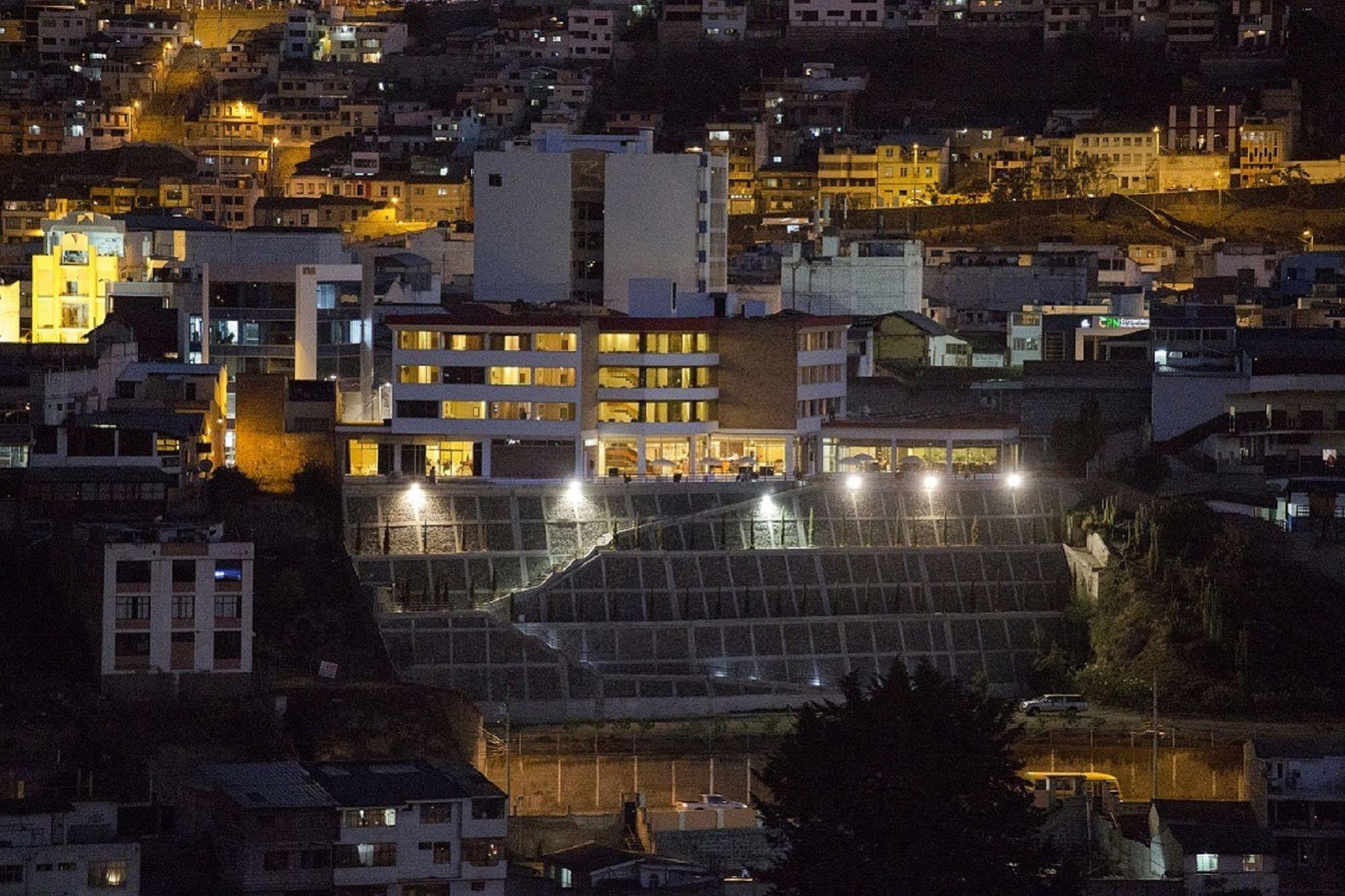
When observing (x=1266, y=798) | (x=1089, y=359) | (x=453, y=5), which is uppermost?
(x=453, y=5)

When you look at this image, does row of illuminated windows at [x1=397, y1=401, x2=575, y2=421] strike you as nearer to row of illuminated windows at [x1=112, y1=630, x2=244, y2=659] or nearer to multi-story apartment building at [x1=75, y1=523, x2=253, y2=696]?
multi-story apartment building at [x1=75, y1=523, x2=253, y2=696]

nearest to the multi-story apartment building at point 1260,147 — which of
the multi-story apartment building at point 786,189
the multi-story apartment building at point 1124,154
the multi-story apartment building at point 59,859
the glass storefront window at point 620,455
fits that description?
the multi-story apartment building at point 1124,154

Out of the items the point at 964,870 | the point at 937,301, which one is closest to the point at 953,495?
the point at 964,870

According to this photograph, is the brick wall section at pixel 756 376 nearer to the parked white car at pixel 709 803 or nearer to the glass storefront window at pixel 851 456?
the glass storefront window at pixel 851 456

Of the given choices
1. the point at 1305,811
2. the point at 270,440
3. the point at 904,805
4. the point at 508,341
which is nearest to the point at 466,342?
the point at 508,341

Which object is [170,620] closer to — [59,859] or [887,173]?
[59,859]

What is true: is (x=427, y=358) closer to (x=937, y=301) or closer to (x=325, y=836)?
(x=325, y=836)
